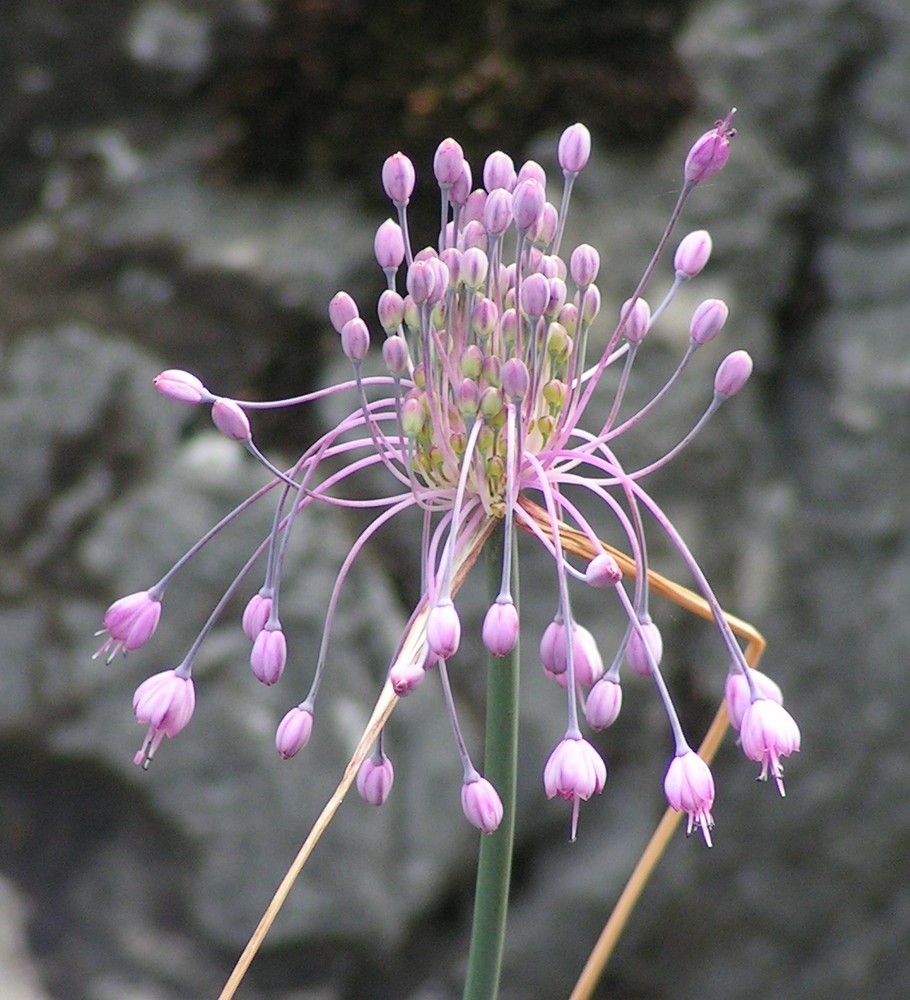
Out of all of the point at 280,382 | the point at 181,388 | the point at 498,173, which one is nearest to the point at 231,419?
the point at 181,388

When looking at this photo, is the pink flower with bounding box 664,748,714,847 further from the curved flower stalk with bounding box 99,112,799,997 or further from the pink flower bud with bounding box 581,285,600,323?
the pink flower bud with bounding box 581,285,600,323

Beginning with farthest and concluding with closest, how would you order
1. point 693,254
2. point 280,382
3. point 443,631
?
point 280,382 → point 693,254 → point 443,631

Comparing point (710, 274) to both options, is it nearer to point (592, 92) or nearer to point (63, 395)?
point (592, 92)

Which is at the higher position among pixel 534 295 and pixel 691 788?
pixel 534 295

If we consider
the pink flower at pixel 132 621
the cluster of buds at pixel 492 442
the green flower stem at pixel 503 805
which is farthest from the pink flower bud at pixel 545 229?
the pink flower at pixel 132 621

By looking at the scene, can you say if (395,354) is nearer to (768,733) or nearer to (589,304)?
(589,304)

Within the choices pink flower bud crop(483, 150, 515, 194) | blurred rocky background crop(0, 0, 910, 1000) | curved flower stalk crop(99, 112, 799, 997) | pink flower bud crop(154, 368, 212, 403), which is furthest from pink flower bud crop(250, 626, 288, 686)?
blurred rocky background crop(0, 0, 910, 1000)
